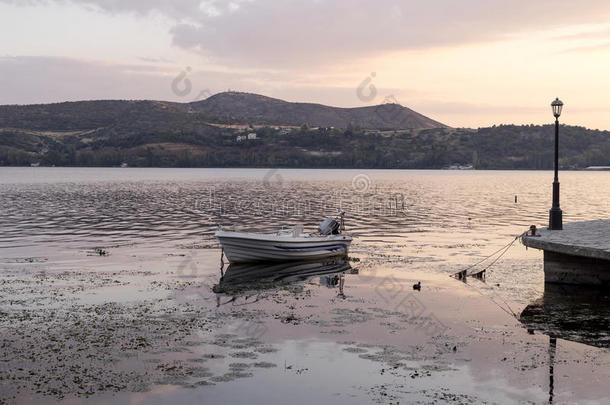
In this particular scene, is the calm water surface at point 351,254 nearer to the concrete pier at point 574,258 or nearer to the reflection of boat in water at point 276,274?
the reflection of boat in water at point 276,274

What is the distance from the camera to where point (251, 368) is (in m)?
15.6

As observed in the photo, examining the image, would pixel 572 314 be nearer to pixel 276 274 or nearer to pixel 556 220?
pixel 556 220

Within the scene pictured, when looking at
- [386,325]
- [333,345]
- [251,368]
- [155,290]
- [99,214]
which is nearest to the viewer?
[251,368]

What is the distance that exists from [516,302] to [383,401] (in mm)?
11639

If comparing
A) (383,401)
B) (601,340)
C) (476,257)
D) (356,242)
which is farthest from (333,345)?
(356,242)

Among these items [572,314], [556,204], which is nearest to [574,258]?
[556,204]

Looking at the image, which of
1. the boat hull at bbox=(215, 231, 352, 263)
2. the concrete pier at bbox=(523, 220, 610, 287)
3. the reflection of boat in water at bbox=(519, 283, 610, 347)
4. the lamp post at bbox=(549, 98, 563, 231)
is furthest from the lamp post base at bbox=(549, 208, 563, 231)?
the boat hull at bbox=(215, 231, 352, 263)

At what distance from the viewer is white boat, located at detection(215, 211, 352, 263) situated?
32031 millimetres

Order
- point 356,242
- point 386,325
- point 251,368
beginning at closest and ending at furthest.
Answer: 1. point 251,368
2. point 386,325
3. point 356,242

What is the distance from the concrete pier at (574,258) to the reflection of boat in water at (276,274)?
8.84m

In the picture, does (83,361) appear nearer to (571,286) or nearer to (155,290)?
(155,290)

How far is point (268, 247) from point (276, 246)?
417mm

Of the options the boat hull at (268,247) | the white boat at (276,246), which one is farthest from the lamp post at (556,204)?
the boat hull at (268,247)

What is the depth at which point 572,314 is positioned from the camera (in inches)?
837
